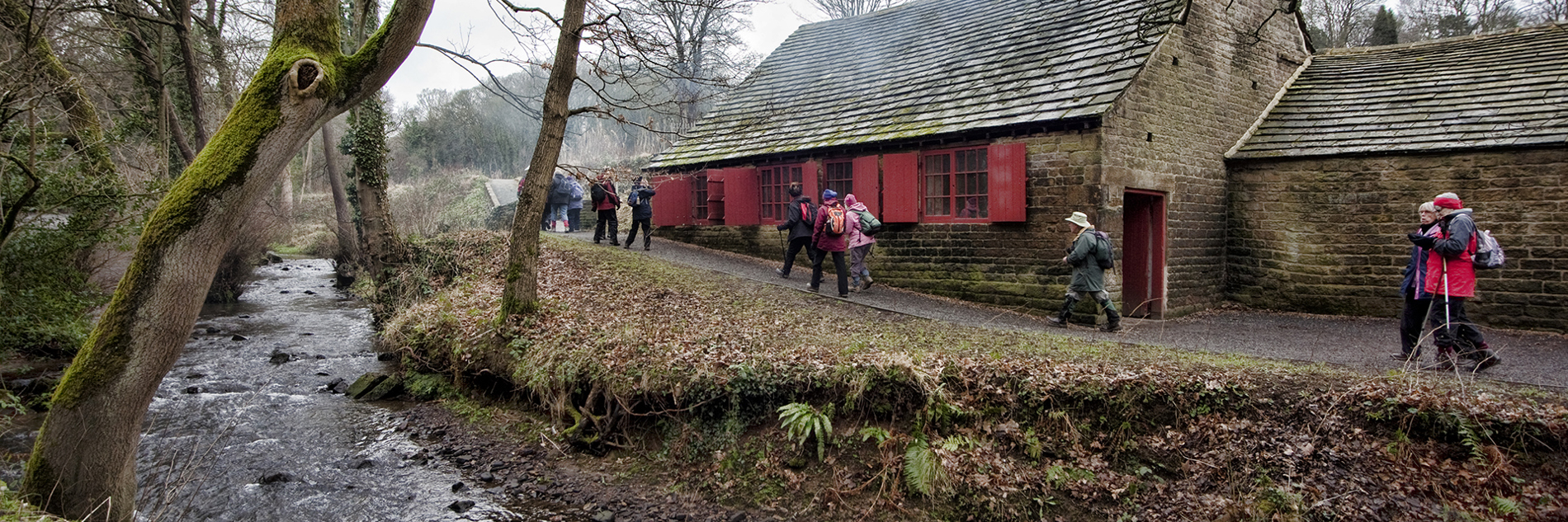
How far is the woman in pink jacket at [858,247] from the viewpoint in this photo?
11.2 m

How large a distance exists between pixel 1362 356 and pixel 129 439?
33.6 ft

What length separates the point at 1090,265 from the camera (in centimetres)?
931

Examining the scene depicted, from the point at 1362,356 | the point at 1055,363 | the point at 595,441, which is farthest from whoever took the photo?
the point at 1362,356

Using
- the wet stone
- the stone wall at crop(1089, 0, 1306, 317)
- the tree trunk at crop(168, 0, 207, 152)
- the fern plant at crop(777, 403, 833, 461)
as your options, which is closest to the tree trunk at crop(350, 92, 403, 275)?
the tree trunk at crop(168, 0, 207, 152)

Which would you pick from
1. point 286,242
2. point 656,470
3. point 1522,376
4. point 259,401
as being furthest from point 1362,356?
point 286,242

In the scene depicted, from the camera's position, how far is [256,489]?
6.68 m

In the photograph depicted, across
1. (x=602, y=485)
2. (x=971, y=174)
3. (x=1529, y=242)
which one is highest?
(x=971, y=174)

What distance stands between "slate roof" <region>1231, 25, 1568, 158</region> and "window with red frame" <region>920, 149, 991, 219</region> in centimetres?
420

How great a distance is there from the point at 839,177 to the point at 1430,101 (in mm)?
8512

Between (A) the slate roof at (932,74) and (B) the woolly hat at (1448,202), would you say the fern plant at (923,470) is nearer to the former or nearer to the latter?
(A) the slate roof at (932,74)

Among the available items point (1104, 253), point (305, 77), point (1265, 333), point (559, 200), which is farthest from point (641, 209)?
point (1265, 333)

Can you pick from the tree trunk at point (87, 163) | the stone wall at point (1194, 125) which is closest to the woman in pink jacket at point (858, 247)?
the stone wall at point (1194, 125)

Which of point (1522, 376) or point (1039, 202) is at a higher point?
point (1039, 202)

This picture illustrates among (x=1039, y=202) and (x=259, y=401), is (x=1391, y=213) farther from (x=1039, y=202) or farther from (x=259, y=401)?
(x=259, y=401)
